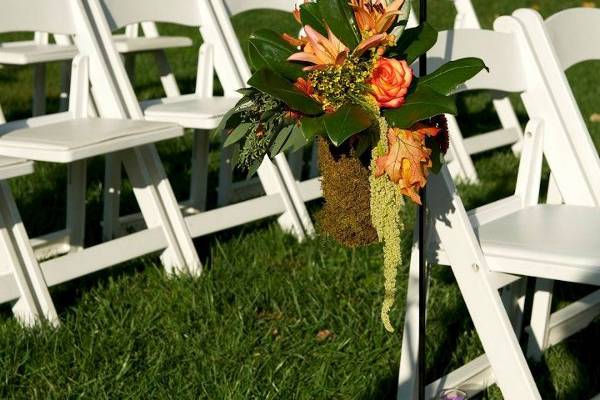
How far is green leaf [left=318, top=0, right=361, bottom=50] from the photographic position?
206cm

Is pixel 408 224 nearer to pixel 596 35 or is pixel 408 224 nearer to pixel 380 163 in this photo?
pixel 596 35

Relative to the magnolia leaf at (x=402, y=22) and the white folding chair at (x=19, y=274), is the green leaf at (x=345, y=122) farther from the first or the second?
the white folding chair at (x=19, y=274)

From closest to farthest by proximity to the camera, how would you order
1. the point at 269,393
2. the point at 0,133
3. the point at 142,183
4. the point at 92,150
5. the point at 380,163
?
the point at 380,163 < the point at 269,393 < the point at 92,150 < the point at 0,133 < the point at 142,183

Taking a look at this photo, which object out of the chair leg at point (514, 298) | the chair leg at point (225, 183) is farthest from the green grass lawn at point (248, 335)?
the chair leg at point (225, 183)

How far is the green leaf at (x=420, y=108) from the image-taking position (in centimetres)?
201

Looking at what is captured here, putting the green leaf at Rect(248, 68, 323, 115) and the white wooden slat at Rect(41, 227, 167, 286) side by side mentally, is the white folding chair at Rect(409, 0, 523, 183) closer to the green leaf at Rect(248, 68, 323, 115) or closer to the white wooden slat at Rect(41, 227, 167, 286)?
the white wooden slat at Rect(41, 227, 167, 286)

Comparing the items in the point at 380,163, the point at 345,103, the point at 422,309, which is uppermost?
the point at 345,103

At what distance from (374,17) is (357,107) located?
6.9 inches

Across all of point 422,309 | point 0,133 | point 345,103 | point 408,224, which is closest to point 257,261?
point 408,224

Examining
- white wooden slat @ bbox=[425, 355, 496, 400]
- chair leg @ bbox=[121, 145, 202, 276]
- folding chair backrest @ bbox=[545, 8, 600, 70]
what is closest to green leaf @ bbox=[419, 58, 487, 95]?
white wooden slat @ bbox=[425, 355, 496, 400]

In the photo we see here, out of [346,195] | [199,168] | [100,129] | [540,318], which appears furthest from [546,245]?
[199,168]

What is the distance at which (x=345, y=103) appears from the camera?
2.07 m

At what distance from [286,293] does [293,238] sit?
675mm

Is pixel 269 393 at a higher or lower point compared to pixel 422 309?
lower
